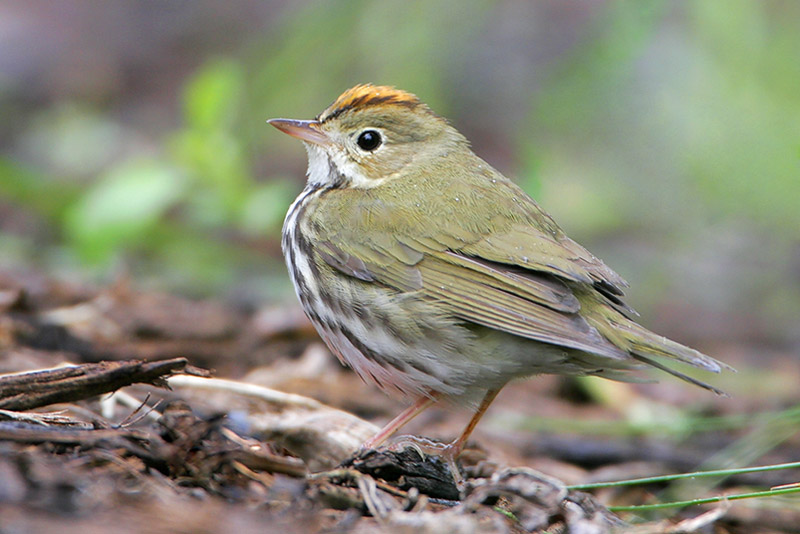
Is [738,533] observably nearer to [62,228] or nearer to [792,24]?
[62,228]

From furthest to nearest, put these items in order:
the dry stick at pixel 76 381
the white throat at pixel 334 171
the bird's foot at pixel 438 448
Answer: the white throat at pixel 334 171 → the bird's foot at pixel 438 448 → the dry stick at pixel 76 381

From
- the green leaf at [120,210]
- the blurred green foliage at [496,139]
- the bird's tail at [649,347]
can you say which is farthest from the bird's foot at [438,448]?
the green leaf at [120,210]

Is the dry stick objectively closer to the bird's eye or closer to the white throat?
the white throat

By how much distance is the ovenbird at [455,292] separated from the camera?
3277mm

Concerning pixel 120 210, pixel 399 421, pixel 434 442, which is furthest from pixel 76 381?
pixel 120 210

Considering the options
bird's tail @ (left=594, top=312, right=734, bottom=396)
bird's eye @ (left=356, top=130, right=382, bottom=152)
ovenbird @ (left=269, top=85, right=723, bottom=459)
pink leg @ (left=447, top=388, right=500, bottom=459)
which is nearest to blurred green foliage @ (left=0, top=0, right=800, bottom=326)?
bird's eye @ (left=356, top=130, right=382, bottom=152)

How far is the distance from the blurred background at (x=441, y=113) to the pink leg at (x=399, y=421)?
1612 mm

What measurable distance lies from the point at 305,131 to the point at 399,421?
4.92 feet

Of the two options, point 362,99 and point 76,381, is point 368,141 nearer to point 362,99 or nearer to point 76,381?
point 362,99

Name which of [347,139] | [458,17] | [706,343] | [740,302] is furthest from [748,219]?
[347,139]

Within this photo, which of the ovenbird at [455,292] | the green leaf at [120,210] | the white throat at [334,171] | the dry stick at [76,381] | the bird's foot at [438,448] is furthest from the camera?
the green leaf at [120,210]

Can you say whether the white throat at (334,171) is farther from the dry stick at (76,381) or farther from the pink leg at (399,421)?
the dry stick at (76,381)

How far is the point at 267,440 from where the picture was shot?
3.31 metres

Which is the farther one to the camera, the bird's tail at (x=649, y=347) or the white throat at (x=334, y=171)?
the white throat at (x=334, y=171)
